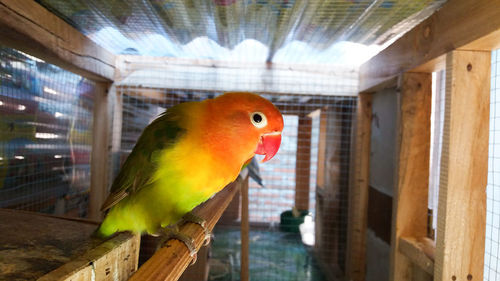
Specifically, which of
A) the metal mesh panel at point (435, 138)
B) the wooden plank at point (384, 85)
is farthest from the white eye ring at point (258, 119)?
the metal mesh panel at point (435, 138)

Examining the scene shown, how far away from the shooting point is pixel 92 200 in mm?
2828

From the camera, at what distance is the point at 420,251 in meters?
1.76

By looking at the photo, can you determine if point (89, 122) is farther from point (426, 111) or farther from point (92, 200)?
point (426, 111)

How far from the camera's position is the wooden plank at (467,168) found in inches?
56.5

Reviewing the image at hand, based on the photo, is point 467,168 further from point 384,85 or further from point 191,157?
point 191,157

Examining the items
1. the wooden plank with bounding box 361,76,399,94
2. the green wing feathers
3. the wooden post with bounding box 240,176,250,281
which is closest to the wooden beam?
the wooden plank with bounding box 361,76,399,94

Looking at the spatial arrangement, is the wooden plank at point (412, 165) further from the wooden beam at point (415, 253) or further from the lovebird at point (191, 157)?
the lovebird at point (191, 157)

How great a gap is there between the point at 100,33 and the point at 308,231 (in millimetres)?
3172

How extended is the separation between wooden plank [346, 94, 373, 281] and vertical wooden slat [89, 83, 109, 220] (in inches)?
92.7

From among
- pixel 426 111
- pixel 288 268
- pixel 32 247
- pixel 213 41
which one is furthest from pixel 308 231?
pixel 32 247

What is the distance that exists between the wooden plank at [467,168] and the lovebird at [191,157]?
85 cm

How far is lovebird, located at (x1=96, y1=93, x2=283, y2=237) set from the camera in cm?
130

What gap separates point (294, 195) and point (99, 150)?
2542 millimetres

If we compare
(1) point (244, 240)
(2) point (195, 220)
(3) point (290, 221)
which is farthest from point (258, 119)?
(3) point (290, 221)
